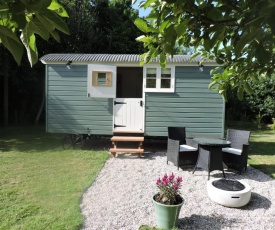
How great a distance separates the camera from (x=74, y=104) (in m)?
7.46

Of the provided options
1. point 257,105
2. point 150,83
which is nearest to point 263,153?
point 150,83

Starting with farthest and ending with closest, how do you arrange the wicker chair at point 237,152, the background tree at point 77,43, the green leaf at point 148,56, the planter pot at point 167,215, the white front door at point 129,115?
the background tree at point 77,43 → the white front door at point 129,115 → the wicker chair at point 237,152 → the planter pot at point 167,215 → the green leaf at point 148,56

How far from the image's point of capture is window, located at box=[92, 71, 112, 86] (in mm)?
7281

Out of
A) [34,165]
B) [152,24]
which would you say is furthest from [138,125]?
[152,24]

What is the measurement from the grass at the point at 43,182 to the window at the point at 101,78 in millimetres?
1842

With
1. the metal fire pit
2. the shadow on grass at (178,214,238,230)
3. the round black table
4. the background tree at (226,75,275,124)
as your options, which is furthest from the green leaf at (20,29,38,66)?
the background tree at (226,75,275,124)

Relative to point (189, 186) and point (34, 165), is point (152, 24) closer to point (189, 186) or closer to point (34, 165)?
point (189, 186)

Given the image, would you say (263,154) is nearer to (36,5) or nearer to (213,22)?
(213,22)

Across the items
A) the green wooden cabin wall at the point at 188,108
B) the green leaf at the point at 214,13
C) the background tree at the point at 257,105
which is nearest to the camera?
the green leaf at the point at 214,13

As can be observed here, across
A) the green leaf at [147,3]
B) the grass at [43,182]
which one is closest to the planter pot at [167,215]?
the grass at [43,182]

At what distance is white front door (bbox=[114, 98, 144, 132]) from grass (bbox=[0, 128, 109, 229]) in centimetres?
91

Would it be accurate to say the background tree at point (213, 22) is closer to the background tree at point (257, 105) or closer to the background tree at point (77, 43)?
the background tree at point (77, 43)

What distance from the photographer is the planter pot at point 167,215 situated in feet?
10.3

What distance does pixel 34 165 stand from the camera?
581 centimetres
